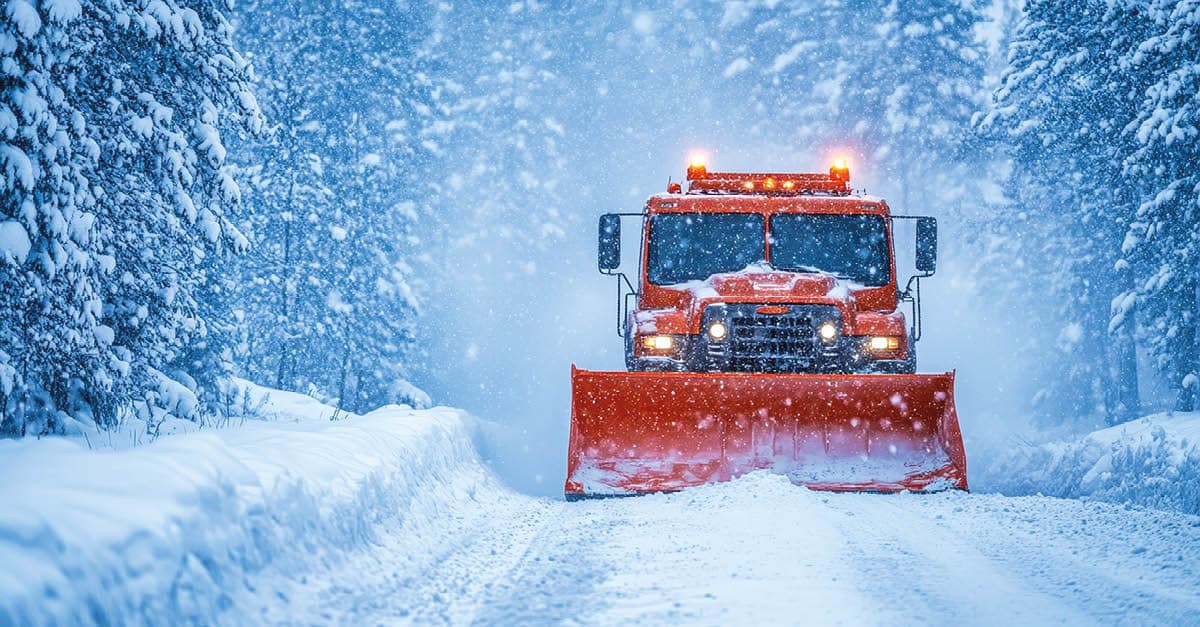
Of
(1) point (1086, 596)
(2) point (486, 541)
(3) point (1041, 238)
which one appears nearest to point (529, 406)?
(3) point (1041, 238)

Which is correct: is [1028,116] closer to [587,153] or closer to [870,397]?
[870,397]

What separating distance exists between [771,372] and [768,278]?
3.04ft

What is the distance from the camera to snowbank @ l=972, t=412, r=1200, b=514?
7.48 metres

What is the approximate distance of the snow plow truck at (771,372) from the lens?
7.31 metres

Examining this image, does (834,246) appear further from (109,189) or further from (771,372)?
(109,189)

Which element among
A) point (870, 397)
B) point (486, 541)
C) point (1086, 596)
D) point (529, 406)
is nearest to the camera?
point (1086, 596)

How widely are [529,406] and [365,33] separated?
43.7 feet

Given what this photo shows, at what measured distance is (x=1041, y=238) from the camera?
2047 cm

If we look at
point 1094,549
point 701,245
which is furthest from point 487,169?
point 1094,549

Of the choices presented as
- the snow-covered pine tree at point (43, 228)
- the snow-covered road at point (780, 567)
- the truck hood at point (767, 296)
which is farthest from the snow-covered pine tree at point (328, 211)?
the snow-covered road at point (780, 567)

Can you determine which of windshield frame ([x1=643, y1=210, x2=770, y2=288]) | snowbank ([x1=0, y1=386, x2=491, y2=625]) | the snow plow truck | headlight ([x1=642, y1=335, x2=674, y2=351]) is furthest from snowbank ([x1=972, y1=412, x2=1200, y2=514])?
snowbank ([x1=0, y1=386, x2=491, y2=625])

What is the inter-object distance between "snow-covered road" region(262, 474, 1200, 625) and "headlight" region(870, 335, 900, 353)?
5.28ft

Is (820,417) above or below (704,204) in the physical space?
below

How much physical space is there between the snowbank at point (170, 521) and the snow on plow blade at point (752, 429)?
2.16 metres
